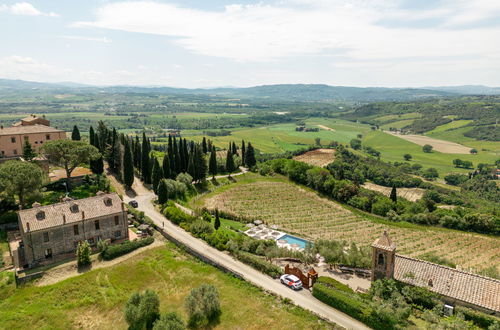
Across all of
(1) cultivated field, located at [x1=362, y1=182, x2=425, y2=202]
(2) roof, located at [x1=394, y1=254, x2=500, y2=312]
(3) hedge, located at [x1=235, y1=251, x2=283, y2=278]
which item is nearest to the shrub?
(3) hedge, located at [x1=235, y1=251, x2=283, y2=278]

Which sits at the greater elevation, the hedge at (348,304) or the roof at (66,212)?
the roof at (66,212)

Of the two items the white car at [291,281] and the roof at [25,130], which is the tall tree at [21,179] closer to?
the roof at [25,130]

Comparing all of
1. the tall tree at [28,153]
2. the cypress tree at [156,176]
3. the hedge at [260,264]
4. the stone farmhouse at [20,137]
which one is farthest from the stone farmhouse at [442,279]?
the stone farmhouse at [20,137]

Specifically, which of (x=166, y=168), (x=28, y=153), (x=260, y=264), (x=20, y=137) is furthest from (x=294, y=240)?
(x=20, y=137)

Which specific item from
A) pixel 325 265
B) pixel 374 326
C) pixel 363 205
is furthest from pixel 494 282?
pixel 363 205

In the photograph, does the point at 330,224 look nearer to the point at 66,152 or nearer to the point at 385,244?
the point at 385,244

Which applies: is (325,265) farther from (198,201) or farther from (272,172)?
(272,172)
